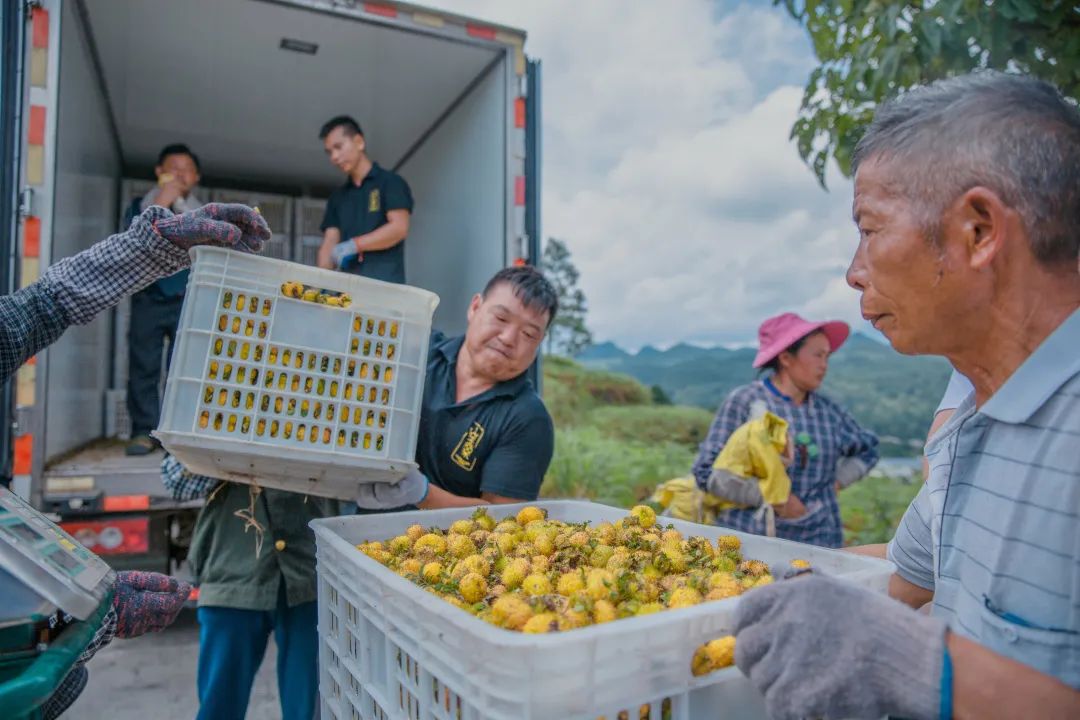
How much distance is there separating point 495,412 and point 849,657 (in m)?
1.90

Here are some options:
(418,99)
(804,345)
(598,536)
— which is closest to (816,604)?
(598,536)

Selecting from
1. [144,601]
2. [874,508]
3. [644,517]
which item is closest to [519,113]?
[644,517]

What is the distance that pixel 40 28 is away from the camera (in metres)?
3.44

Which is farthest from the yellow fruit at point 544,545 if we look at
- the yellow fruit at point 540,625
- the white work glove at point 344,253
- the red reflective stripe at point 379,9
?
the white work glove at point 344,253

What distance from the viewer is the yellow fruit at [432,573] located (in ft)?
4.86

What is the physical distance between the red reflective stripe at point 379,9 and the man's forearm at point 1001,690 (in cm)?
431

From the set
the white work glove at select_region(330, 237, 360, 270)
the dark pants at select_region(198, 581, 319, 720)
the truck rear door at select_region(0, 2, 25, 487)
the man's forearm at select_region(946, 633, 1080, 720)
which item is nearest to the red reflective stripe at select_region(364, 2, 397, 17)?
the white work glove at select_region(330, 237, 360, 270)

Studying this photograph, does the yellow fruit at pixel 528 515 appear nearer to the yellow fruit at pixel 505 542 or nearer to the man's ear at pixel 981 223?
the yellow fruit at pixel 505 542

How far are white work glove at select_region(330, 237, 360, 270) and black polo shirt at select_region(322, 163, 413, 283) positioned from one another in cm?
8

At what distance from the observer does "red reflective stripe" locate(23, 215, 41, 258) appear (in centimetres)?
336

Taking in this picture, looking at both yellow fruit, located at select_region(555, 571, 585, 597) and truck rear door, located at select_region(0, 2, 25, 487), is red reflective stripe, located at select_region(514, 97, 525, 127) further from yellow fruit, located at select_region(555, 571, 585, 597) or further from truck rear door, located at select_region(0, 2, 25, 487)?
yellow fruit, located at select_region(555, 571, 585, 597)

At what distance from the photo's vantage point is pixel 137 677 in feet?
13.1

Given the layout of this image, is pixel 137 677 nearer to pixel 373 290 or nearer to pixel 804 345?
pixel 373 290

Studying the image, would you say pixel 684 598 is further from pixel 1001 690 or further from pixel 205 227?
pixel 205 227
